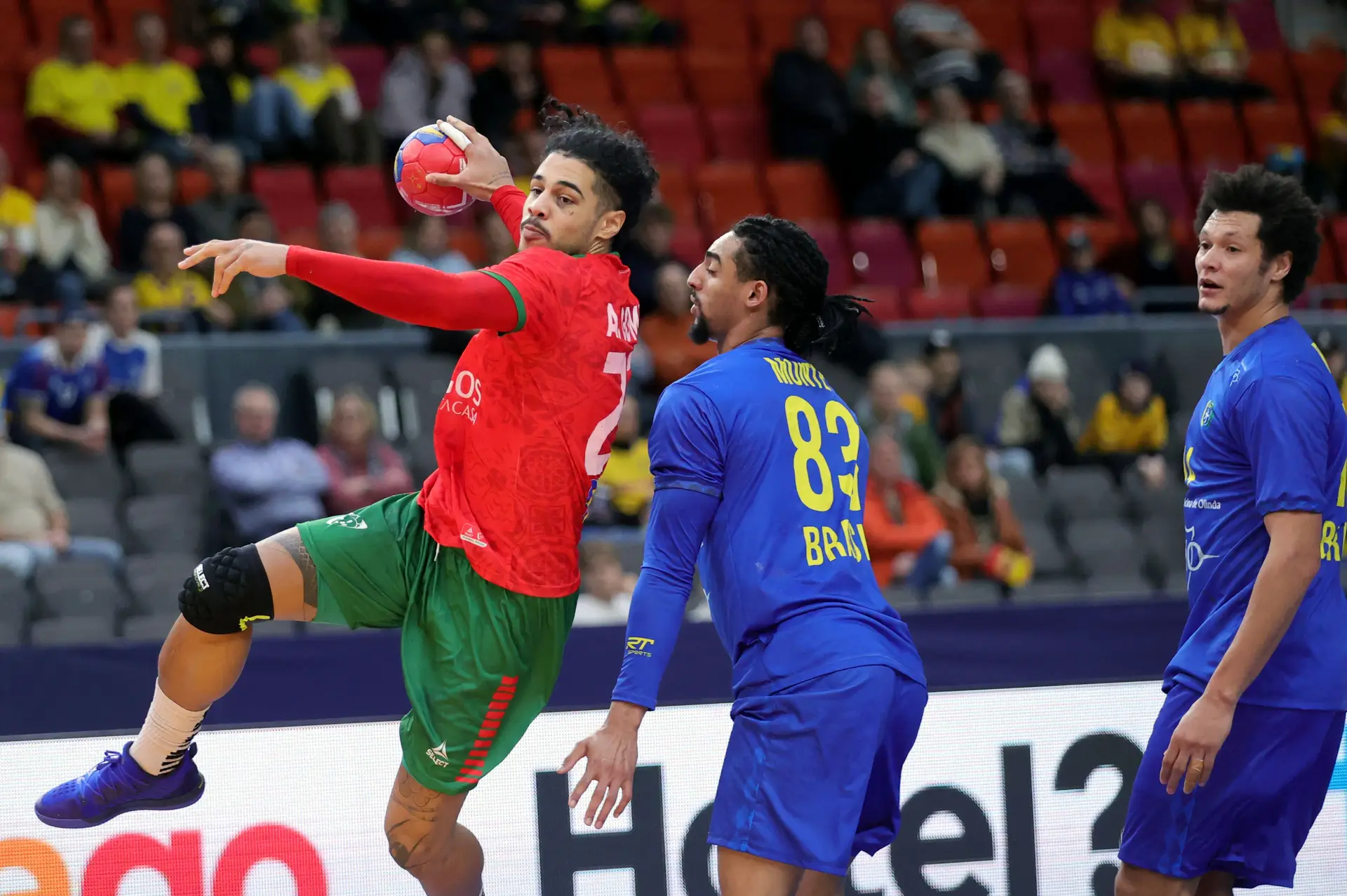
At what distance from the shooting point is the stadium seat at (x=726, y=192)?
35.3ft

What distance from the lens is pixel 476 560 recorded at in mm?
3531

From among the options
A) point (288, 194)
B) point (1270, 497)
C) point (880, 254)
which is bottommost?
point (1270, 497)

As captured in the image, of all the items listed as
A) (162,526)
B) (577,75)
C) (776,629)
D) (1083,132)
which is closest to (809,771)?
(776,629)

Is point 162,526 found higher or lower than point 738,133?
lower

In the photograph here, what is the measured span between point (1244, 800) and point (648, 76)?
9.12 metres

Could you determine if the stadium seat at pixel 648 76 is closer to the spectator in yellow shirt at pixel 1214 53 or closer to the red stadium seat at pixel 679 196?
the red stadium seat at pixel 679 196

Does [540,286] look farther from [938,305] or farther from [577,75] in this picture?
[577,75]

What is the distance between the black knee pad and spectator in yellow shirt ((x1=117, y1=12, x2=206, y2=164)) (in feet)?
22.4

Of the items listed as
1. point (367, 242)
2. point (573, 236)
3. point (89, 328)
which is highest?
point (367, 242)

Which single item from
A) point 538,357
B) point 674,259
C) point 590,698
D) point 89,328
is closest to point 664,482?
point 538,357

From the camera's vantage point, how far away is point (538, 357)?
11.4 feet

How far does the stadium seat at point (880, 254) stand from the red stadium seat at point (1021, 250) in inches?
28.1

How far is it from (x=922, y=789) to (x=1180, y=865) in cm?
108

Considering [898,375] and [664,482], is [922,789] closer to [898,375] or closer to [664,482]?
[664,482]
